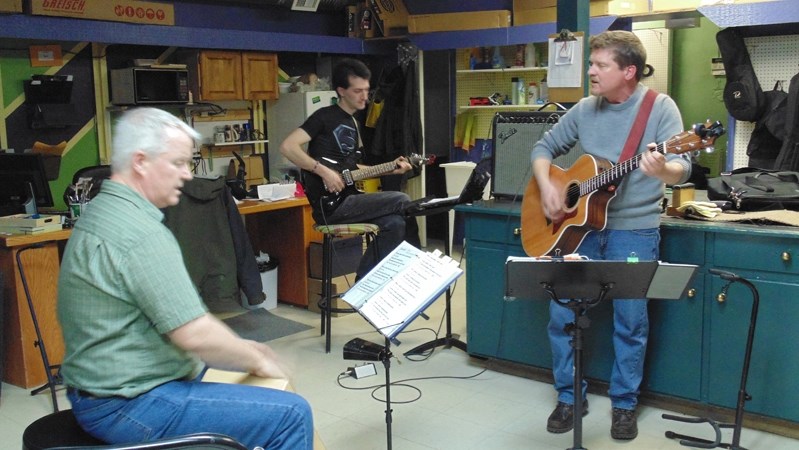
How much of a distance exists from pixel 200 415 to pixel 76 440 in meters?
0.37

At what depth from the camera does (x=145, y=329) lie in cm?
203

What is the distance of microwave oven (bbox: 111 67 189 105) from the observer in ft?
18.8

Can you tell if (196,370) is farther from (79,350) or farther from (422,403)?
(422,403)

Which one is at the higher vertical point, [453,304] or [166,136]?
[166,136]

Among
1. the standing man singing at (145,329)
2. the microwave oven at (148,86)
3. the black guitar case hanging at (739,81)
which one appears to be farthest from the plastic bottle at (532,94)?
the standing man singing at (145,329)

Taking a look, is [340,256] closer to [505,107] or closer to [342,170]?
[342,170]

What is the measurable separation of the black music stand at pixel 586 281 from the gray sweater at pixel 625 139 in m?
0.57

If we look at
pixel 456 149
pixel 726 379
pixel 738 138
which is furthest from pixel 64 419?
pixel 456 149

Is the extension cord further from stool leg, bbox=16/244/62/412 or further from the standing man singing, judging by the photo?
the standing man singing

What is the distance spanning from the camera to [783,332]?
3.17m

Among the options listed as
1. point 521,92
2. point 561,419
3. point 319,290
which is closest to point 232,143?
point 319,290

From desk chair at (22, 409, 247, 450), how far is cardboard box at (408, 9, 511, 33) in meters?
5.29

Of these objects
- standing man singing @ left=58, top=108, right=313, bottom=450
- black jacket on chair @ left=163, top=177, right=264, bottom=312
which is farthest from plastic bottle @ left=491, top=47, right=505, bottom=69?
standing man singing @ left=58, top=108, right=313, bottom=450

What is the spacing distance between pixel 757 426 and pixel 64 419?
8.87 feet
